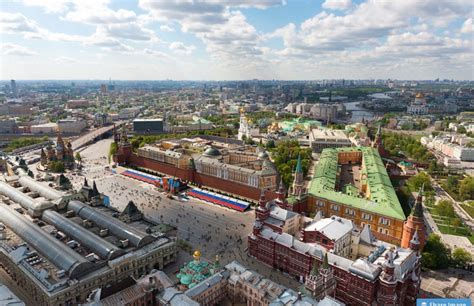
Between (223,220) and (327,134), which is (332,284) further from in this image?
(327,134)

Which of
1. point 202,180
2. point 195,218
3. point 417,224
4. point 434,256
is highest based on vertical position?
point 417,224

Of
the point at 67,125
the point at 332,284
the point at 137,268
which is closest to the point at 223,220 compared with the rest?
the point at 137,268

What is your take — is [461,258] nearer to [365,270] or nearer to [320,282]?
[365,270]

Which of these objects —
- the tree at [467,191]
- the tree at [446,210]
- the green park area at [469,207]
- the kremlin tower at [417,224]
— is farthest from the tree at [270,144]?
the kremlin tower at [417,224]

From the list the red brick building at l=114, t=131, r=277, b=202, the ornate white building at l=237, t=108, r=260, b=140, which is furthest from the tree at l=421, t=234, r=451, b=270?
the ornate white building at l=237, t=108, r=260, b=140

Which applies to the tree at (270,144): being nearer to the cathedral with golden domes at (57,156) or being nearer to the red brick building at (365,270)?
the cathedral with golden domes at (57,156)

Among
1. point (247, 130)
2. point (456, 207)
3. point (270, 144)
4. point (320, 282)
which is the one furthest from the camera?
point (247, 130)

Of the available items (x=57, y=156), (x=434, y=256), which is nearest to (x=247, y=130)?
(x=57, y=156)
